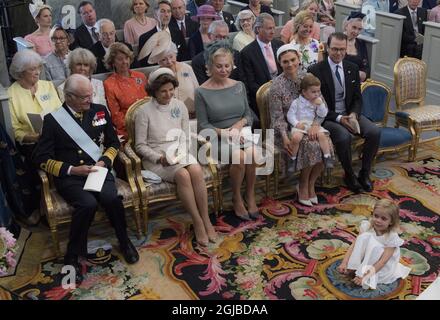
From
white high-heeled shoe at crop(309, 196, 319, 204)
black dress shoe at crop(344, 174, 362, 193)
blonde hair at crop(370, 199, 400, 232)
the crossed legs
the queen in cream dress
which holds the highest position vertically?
the queen in cream dress

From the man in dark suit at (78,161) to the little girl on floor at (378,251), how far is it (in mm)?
1419

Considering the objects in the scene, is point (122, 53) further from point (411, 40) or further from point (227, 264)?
point (411, 40)

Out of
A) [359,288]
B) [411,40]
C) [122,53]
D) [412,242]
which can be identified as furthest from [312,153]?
[411,40]

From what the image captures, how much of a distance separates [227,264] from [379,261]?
958mm

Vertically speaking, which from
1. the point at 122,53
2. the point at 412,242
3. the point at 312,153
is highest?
the point at 122,53

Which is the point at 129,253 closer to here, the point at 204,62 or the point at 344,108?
the point at 204,62

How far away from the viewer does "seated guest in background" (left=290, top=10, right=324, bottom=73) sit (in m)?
5.36

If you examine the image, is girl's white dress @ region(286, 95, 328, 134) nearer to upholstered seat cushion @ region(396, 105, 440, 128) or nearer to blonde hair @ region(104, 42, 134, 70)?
upholstered seat cushion @ region(396, 105, 440, 128)

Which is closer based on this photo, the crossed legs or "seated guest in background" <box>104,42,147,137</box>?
the crossed legs

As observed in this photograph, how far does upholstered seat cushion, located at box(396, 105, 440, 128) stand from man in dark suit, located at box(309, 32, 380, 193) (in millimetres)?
588

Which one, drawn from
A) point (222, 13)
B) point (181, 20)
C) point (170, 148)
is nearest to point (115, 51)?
point (170, 148)

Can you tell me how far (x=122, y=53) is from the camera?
4500 millimetres

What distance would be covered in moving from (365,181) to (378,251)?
140cm

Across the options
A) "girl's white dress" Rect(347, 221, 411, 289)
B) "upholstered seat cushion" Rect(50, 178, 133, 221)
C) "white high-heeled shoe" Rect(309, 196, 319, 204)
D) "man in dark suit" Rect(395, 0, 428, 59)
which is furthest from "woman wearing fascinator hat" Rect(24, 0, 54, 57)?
"man in dark suit" Rect(395, 0, 428, 59)
